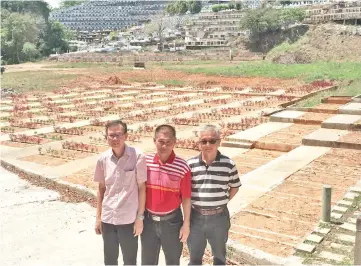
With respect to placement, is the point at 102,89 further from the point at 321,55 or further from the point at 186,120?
the point at 321,55

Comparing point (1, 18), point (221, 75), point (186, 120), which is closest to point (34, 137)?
point (186, 120)

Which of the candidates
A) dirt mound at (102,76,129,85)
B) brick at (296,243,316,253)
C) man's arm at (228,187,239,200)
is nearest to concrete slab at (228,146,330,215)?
brick at (296,243,316,253)

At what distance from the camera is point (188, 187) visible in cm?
388

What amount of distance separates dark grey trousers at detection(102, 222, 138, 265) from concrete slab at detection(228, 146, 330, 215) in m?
2.93

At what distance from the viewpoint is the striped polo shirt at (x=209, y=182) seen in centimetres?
398

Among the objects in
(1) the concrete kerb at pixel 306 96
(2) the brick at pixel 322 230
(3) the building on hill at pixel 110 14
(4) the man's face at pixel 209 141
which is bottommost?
(1) the concrete kerb at pixel 306 96

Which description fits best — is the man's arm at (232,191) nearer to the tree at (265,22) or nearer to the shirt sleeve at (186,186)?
the shirt sleeve at (186,186)

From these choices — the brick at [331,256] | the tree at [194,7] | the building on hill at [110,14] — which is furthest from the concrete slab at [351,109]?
the building on hill at [110,14]

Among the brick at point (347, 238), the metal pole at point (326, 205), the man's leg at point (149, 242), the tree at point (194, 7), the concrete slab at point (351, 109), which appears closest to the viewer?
the man's leg at point (149, 242)

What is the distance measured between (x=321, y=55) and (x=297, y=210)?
48.2 meters

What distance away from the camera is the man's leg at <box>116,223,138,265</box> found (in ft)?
13.3

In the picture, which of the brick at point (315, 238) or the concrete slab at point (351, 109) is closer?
the brick at point (315, 238)

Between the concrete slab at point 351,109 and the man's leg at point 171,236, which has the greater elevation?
the man's leg at point 171,236

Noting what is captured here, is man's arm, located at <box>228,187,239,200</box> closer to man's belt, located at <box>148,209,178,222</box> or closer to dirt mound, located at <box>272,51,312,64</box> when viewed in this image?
man's belt, located at <box>148,209,178,222</box>
